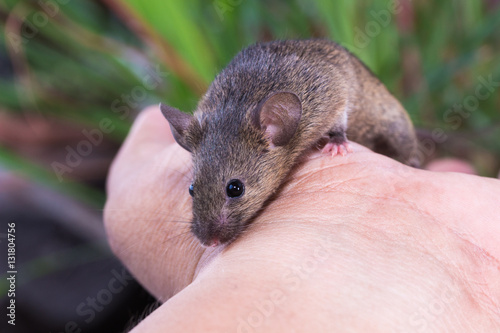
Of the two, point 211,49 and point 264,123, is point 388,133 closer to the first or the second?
point 264,123

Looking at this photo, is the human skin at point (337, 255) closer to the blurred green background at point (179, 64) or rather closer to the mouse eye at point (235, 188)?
the mouse eye at point (235, 188)

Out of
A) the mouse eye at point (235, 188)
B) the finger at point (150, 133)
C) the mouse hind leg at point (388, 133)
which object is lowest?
the mouse hind leg at point (388, 133)

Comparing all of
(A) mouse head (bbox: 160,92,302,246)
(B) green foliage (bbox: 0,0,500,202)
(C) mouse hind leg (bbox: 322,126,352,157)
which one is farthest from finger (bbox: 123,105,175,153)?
(C) mouse hind leg (bbox: 322,126,352,157)

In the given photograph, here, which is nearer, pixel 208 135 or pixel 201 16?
pixel 208 135

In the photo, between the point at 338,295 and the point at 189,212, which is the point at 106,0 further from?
the point at 338,295

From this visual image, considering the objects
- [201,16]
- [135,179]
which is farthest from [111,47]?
[135,179]

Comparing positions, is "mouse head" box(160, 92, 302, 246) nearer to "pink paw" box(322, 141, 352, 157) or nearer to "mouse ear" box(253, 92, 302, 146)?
"mouse ear" box(253, 92, 302, 146)

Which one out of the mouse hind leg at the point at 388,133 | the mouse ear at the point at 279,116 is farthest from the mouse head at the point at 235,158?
the mouse hind leg at the point at 388,133

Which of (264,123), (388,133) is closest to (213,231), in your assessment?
(264,123)
